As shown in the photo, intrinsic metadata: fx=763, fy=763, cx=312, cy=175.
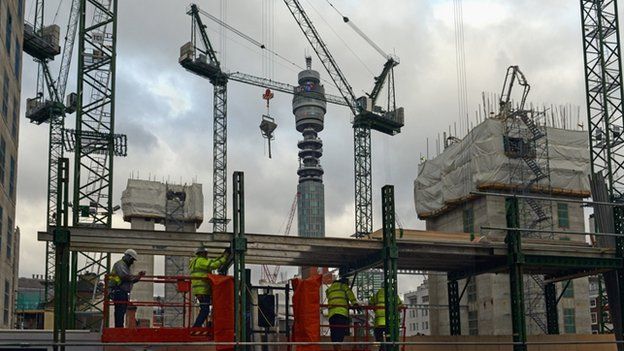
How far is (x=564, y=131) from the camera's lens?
60125mm

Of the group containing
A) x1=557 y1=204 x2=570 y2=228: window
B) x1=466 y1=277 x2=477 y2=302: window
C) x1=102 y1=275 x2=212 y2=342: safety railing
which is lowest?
x1=102 y1=275 x2=212 y2=342: safety railing

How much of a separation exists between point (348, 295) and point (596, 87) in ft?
91.3

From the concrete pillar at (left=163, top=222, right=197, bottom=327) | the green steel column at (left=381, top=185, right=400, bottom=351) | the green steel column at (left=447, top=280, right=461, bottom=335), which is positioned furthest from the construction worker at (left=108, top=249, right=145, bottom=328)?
the concrete pillar at (left=163, top=222, right=197, bottom=327)

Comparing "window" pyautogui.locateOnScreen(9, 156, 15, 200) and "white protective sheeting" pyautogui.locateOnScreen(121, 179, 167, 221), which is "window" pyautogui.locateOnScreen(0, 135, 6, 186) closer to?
"window" pyautogui.locateOnScreen(9, 156, 15, 200)

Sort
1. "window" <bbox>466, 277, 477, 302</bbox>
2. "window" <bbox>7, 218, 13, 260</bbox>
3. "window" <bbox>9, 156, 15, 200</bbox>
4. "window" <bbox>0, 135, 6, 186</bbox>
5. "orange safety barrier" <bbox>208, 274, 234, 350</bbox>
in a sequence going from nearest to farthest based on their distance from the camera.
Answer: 1. "orange safety barrier" <bbox>208, 274, 234, 350</bbox>
2. "window" <bbox>0, 135, 6, 186</bbox>
3. "window" <bbox>7, 218, 13, 260</bbox>
4. "window" <bbox>9, 156, 15, 200</bbox>
5. "window" <bbox>466, 277, 477, 302</bbox>

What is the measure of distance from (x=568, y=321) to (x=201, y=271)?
43.1 metres

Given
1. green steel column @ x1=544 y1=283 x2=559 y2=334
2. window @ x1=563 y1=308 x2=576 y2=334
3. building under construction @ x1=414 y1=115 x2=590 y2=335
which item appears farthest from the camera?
window @ x1=563 y1=308 x2=576 y2=334

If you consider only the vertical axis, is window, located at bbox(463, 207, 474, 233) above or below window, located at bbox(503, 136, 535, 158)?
below

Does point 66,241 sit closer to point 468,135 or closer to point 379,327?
point 379,327

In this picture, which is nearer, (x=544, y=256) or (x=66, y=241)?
(x=66, y=241)

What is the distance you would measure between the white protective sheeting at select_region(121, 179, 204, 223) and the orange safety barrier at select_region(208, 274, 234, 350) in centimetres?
8409

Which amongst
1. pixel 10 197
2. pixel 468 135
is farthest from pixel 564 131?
pixel 10 197

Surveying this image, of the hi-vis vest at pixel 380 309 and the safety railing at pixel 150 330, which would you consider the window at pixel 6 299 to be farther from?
the hi-vis vest at pixel 380 309

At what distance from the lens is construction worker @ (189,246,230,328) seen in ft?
68.1
